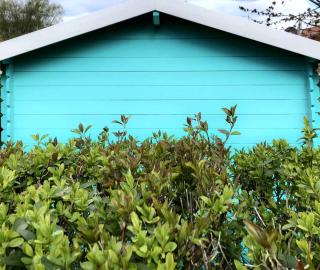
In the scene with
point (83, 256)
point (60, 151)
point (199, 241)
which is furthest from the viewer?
point (60, 151)

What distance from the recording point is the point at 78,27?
19.8 ft

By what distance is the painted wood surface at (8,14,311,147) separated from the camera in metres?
6.24

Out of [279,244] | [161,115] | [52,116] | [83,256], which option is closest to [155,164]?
[83,256]

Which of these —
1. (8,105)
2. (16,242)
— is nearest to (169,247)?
(16,242)

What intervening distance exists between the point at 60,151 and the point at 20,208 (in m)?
1.51

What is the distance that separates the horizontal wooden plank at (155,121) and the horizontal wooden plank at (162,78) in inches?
18.4

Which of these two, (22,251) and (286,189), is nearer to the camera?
(22,251)

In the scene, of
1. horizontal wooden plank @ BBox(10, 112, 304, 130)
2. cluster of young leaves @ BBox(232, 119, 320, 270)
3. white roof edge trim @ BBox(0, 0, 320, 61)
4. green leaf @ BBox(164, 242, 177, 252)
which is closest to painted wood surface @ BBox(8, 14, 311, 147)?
horizontal wooden plank @ BBox(10, 112, 304, 130)

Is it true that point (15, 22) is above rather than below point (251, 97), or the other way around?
above

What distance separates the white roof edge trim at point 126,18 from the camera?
590 cm

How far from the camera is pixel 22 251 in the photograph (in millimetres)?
1615

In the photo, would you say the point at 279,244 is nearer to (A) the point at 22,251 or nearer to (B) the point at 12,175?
(A) the point at 22,251

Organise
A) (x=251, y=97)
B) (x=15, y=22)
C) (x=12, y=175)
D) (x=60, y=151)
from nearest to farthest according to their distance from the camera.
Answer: (x=12, y=175) → (x=60, y=151) → (x=251, y=97) → (x=15, y=22)

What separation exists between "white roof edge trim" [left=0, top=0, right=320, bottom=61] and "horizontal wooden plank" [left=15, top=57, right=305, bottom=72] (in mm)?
436
